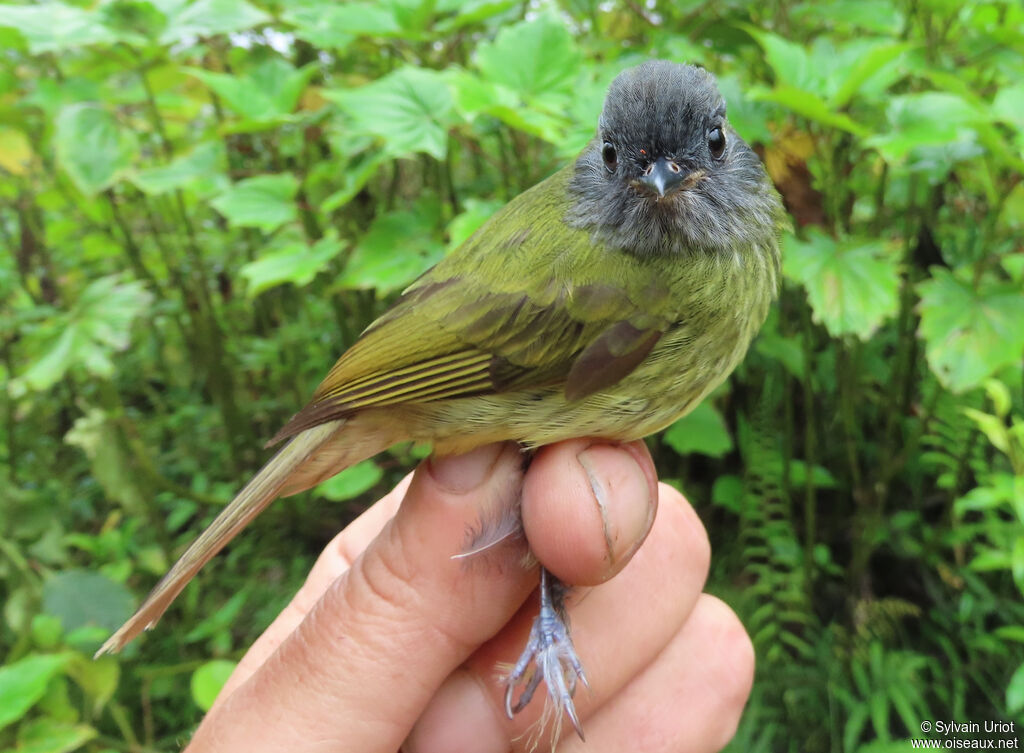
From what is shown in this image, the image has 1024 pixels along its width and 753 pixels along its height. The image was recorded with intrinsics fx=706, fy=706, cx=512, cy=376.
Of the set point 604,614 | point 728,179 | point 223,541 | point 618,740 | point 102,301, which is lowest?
point 618,740

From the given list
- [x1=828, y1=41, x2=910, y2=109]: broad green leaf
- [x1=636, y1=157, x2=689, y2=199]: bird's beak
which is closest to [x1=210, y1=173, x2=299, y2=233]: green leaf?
[x1=636, y1=157, x2=689, y2=199]: bird's beak

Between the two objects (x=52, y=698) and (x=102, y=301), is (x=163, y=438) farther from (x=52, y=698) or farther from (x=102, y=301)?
(x=52, y=698)

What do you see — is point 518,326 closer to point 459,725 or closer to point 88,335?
point 459,725

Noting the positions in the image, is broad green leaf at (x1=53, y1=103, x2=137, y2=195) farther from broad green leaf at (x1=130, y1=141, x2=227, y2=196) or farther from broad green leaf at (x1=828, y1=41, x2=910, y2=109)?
broad green leaf at (x1=828, y1=41, x2=910, y2=109)

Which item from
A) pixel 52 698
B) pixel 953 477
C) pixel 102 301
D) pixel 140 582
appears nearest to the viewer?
pixel 52 698

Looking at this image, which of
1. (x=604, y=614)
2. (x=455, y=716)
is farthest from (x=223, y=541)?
(x=604, y=614)

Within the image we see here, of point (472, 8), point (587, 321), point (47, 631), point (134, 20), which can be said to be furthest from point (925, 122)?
point (47, 631)
